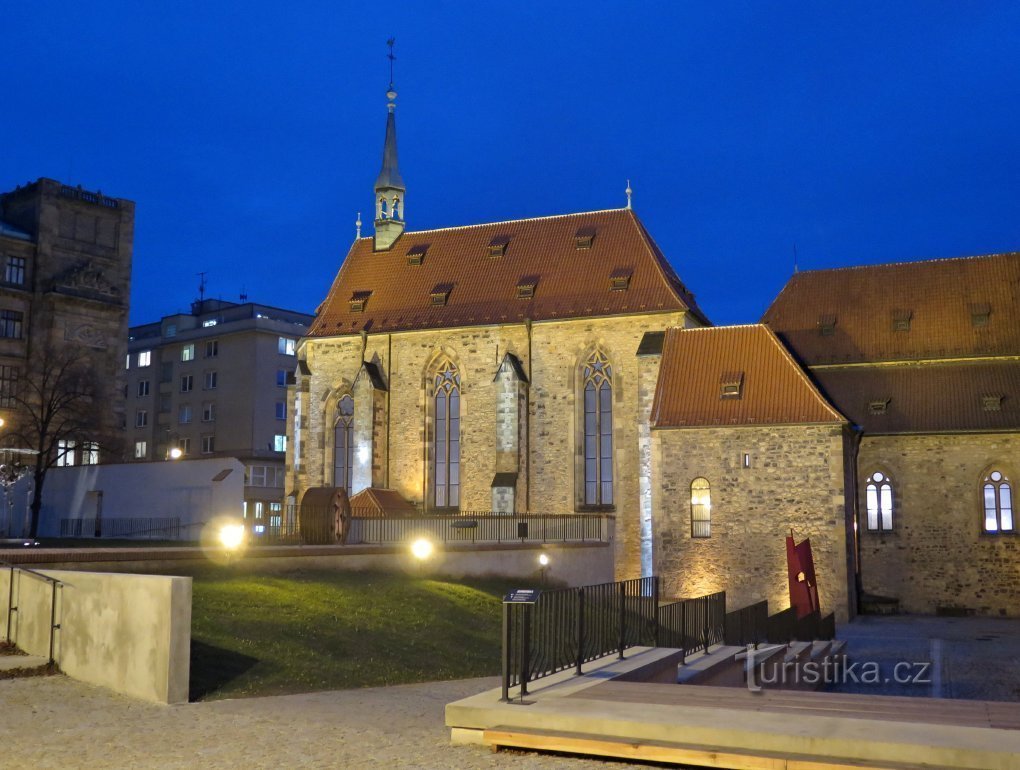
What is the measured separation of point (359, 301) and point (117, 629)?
32.0 metres

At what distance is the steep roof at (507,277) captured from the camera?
126 ft

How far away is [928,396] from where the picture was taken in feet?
112

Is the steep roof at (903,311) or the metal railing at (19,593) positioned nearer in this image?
the metal railing at (19,593)

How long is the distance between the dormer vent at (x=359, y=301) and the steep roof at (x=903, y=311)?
1659cm

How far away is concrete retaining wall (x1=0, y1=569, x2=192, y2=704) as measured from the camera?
11359mm

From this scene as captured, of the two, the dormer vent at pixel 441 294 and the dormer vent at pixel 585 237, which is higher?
the dormer vent at pixel 585 237

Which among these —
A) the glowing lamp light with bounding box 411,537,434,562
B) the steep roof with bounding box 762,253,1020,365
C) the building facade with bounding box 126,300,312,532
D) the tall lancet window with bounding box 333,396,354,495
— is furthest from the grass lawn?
the building facade with bounding box 126,300,312,532

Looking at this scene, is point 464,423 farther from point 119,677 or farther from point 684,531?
point 119,677

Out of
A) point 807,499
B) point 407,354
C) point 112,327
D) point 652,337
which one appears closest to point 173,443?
point 112,327

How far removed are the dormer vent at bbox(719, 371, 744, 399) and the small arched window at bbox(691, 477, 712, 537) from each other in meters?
2.95

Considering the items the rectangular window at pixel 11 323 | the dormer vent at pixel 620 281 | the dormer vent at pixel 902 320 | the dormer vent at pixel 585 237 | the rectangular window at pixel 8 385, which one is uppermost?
the dormer vent at pixel 585 237

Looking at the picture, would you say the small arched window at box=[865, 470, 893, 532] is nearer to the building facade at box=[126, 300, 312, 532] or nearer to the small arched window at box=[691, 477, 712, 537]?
the small arched window at box=[691, 477, 712, 537]

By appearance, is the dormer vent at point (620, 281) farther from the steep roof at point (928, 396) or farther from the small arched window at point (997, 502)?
the small arched window at point (997, 502)

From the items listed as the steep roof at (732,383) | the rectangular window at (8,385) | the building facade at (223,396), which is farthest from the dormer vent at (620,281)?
the rectangular window at (8,385)
